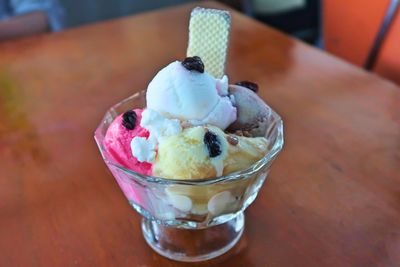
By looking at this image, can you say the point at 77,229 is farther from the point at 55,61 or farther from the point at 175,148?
the point at 55,61

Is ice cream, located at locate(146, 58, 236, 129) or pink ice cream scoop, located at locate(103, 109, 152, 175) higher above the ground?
ice cream, located at locate(146, 58, 236, 129)

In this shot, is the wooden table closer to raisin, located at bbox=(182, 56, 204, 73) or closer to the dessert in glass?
the dessert in glass

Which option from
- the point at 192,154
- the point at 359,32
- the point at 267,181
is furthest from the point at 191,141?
the point at 359,32

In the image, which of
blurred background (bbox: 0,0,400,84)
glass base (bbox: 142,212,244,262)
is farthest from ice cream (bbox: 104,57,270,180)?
blurred background (bbox: 0,0,400,84)

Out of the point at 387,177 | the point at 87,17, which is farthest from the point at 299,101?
the point at 87,17

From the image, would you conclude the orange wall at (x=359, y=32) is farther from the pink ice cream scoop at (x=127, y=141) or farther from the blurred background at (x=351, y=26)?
the pink ice cream scoop at (x=127, y=141)

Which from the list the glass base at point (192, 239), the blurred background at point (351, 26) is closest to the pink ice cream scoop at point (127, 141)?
the glass base at point (192, 239)

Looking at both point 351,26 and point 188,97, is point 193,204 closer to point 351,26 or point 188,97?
point 188,97

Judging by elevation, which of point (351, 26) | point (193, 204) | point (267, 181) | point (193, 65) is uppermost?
point (193, 65)
